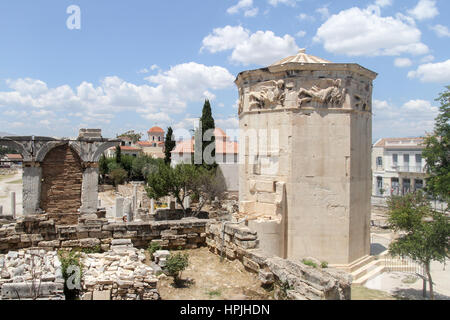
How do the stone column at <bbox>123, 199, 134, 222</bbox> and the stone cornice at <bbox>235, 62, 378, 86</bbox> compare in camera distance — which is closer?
the stone cornice at <bbox>235, 62, 378, 86</bbox>

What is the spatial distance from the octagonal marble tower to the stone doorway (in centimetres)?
Result: 556

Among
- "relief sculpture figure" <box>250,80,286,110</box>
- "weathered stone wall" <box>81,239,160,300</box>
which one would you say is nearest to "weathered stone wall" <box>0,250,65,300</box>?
"weathered stone wall" <box>81,239,160,300</box>

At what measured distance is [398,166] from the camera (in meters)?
34.5

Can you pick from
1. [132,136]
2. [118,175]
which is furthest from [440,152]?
[132,136]

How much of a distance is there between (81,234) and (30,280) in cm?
285

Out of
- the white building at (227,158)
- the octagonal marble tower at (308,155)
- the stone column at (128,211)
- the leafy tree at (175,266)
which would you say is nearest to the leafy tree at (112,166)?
the white building at (227,158)

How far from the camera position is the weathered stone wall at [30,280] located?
441 cm

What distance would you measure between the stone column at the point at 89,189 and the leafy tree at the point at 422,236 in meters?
9.77

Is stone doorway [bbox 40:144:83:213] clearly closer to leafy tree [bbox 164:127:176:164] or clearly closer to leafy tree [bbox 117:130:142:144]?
leafy tree [bbox 164:127:176:164]

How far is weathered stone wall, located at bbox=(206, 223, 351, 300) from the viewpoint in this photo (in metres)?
4.25

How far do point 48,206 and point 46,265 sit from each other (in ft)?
20.3

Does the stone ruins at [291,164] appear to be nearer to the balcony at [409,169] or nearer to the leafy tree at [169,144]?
the balcony at [409,169]

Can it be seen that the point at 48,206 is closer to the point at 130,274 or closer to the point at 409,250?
the point at 130,274
